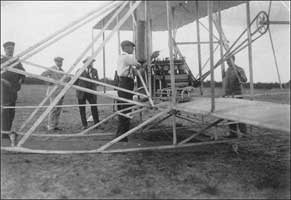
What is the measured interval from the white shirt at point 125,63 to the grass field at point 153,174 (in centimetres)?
180

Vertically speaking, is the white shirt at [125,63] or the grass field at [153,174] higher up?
the white shirt at [125,63]

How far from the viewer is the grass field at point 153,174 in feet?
15.5

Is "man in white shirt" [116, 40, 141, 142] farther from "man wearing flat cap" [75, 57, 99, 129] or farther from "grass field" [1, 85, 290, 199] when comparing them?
"man wearing flat cap" [75, 57, 99, 129]

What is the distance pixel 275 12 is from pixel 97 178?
4622mm

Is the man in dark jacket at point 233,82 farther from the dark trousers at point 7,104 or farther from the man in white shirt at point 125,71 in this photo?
the dark trousers at point 7,104

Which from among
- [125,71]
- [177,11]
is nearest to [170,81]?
[125,71]

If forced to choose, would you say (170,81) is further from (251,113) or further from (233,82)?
(251,113)

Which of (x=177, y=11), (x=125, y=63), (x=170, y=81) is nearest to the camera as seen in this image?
(x=125, y=63)

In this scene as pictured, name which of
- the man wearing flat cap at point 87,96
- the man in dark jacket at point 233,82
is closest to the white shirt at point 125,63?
the man in dark jacket at point 233,82

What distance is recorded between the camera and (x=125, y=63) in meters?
7.51

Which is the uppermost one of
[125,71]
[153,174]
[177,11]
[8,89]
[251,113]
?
[177,11]

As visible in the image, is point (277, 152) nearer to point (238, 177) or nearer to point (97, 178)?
point (238, 177)

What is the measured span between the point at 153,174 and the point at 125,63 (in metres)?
2.87

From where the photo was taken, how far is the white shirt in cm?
743
